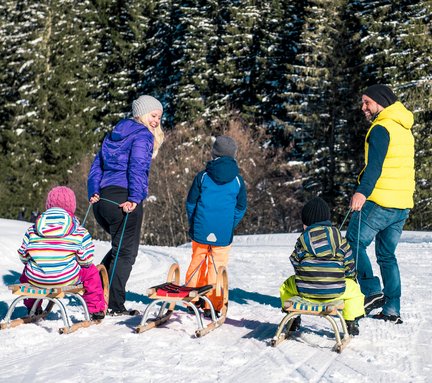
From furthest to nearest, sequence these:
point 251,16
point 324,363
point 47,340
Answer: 1. point 251,16
2. point 47,340
3. point 324,363

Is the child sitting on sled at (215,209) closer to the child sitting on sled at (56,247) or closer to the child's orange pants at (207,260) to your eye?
the child's orange pants at (207,260)

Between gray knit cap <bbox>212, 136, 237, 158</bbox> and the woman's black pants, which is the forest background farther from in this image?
the woman's black pants

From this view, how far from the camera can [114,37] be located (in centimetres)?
5244

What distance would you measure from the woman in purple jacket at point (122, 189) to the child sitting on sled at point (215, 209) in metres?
0.52

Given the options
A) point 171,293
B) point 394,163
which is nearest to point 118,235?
point 171,293

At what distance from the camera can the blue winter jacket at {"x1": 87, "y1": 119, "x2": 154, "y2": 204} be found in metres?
6.80

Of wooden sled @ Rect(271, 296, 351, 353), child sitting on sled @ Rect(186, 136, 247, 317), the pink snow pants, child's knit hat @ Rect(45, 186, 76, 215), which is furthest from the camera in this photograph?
child sitting on sled @ Rect(186, 136, 247, 317)

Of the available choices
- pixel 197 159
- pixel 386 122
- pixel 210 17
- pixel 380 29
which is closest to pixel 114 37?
pixel 210 17

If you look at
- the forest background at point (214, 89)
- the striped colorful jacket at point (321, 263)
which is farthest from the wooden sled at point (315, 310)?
the forest background at point (214, 89)

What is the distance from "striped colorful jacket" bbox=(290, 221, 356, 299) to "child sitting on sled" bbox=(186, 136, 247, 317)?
4.19 ft

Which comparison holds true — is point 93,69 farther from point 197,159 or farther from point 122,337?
point 122,337

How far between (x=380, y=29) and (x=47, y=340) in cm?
3205

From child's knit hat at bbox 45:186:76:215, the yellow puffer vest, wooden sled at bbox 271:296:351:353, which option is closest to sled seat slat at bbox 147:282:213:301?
wooden sled at bbox 271:296:351:353

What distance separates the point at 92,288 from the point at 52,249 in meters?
0.51
